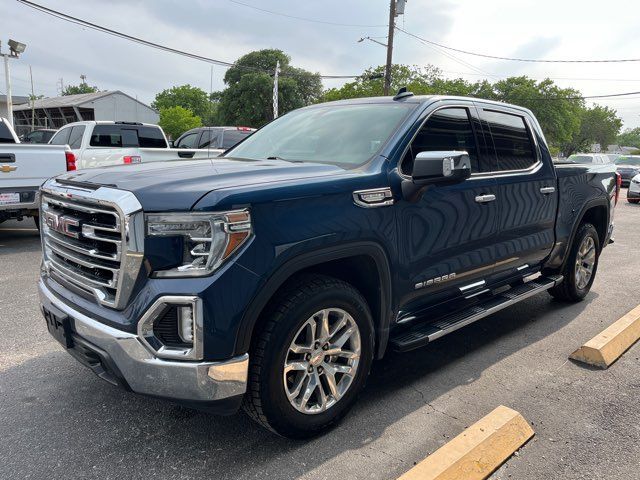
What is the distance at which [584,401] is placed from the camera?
10.4ft

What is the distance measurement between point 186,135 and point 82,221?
11.4m

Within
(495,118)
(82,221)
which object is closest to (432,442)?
(82,221)

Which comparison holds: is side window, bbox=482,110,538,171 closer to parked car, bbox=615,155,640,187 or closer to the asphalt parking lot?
the asphalt parking lot

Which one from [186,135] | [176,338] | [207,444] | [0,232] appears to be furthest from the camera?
[186,135]

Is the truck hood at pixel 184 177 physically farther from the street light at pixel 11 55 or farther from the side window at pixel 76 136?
the street light at pixel 11 55

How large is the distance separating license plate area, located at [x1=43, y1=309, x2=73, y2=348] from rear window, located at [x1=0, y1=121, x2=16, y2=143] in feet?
22.2

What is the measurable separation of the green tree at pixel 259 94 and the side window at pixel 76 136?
4514 centimetres

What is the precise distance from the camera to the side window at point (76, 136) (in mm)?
11055

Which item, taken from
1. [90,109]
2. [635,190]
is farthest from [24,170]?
[90,109]

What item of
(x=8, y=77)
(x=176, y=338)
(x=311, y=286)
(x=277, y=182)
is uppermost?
(x=8, y=77)

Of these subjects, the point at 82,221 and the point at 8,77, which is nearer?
the point at 82,221

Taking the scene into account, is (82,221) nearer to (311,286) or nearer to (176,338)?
(176,338)

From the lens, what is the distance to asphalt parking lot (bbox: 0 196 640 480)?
8.10 ft

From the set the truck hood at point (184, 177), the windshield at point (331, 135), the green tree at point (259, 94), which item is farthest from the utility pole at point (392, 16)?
the green tree at point (259, 94)
